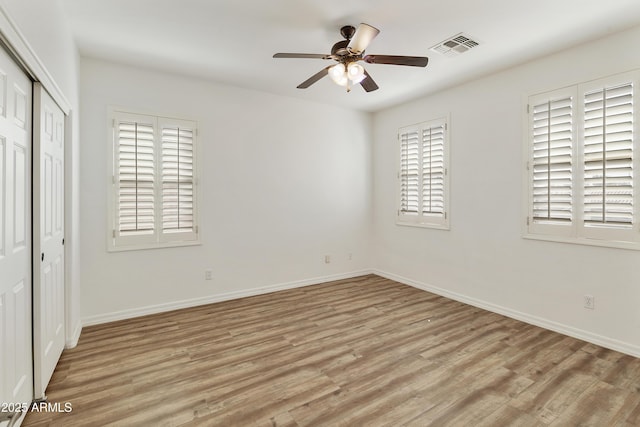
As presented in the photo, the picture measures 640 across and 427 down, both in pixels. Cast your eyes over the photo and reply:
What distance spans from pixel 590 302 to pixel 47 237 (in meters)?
4.67

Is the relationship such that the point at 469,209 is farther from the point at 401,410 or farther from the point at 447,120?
the point at 401,410

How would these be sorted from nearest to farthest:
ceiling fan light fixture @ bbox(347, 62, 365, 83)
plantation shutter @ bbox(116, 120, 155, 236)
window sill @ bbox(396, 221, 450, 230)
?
1. ceiling fan light fixture @ bbox(347, 62, 365, 83)
2. plantation shutter @ bbox(116, 120, 155, 236)
3. window sill @ bbox(396, 221, 450, 230)

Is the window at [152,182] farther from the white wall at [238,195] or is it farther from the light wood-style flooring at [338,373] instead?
the light wood-style flooring at [338,373]

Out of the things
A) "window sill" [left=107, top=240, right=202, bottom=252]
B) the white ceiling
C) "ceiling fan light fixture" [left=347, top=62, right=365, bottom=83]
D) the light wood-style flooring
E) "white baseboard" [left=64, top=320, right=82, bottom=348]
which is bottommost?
the light wood-style flooring

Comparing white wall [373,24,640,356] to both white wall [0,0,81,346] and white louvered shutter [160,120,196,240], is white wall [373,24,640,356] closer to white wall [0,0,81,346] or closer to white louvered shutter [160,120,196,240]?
white louvered shutter [160,120,196,240]

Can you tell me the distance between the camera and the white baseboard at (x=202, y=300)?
11.5ft

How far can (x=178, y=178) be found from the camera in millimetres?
3889

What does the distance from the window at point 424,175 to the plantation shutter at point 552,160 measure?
112cm

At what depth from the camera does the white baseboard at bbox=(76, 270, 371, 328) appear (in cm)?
351

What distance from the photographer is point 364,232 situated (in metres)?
5.63

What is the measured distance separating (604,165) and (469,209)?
1439 mm

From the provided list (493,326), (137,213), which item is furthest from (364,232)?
(137,213)

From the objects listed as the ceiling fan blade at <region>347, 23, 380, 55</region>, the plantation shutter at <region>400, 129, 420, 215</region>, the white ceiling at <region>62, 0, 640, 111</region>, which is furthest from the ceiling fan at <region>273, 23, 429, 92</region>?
the plantation shutter at <region>400, 129, 420, 215</region>

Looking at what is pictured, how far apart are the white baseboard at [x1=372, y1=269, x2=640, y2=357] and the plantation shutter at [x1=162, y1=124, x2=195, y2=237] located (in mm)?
3444
